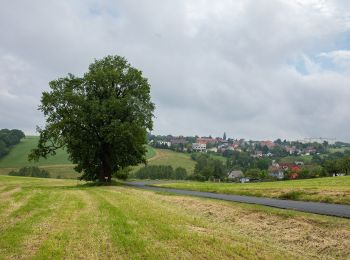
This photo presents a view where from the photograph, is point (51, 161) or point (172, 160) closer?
point (51, 161)

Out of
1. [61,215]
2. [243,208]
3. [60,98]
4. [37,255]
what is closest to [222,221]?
[243,208]

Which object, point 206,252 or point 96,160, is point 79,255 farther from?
point 96,160

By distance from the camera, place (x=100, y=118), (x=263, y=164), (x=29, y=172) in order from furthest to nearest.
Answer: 1. (x=263, y=164)
2. (x=29, y=172)
3. (x=100, y=118)

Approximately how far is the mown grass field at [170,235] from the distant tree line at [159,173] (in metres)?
111

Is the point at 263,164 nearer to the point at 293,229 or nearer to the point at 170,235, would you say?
the point at 293,229

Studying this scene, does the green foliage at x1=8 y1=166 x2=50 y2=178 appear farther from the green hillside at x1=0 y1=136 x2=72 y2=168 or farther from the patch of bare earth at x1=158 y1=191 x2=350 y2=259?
the patch of bare earth at x1=158 y1=191 x2=350 y2=259

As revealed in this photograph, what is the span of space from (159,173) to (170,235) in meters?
118

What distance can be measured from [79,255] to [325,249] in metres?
6.27

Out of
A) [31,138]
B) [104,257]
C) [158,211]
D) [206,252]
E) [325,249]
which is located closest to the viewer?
[104,257]

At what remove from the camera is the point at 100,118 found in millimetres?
45500

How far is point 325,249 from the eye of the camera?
10422mm

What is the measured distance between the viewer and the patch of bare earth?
10453 millimetres

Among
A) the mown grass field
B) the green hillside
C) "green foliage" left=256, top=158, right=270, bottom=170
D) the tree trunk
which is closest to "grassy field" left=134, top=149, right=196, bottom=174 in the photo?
the green hillside

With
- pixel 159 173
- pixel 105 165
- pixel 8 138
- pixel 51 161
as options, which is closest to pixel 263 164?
pixel 159 173
